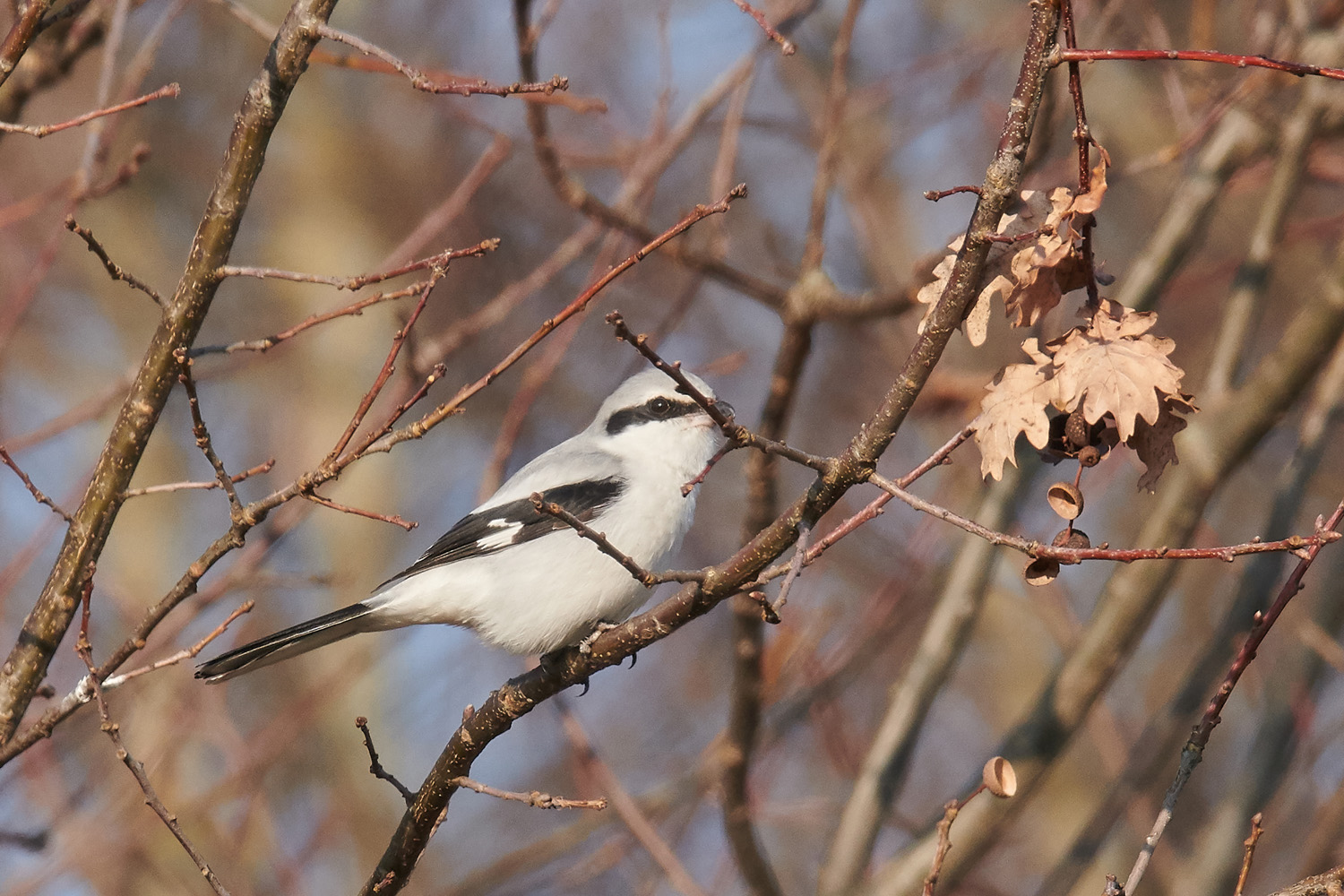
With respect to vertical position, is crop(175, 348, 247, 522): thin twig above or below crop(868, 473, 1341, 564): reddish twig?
above

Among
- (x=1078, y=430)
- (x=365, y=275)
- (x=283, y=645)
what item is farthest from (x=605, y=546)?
(x=283, y=645)

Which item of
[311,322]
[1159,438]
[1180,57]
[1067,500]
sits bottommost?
[1067,500]

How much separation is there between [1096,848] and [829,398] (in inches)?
204

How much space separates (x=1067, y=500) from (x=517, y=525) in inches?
98.1

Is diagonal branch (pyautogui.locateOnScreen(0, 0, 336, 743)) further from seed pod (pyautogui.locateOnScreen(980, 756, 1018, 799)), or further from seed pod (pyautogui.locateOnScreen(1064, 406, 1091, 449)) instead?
seed pod (pyautogui.locateOnScreen(980, 756, 1018, 799))

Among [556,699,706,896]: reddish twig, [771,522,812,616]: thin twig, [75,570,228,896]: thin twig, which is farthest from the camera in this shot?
[556,699,706,896]: reddish twig

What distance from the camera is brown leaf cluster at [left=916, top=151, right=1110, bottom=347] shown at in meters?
2.07

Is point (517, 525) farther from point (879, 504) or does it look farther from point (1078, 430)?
point (1078, 430)

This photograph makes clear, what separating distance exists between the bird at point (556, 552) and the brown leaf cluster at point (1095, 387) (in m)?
1.65

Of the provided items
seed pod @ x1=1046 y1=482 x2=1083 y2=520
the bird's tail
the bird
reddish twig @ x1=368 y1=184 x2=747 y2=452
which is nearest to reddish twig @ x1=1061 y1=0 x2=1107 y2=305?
seed pod @ x1=1046 y1=482 x2=1083 y2=520

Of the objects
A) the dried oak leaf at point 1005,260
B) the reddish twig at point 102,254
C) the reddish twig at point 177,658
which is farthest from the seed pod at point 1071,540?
the reddish twig at point 102,254

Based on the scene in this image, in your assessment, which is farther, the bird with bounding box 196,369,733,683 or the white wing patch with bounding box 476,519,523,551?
the white wing patch with bounding box 476,519,523,551

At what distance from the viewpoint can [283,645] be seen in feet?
11.8

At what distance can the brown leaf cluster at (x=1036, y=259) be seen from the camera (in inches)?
81.4
